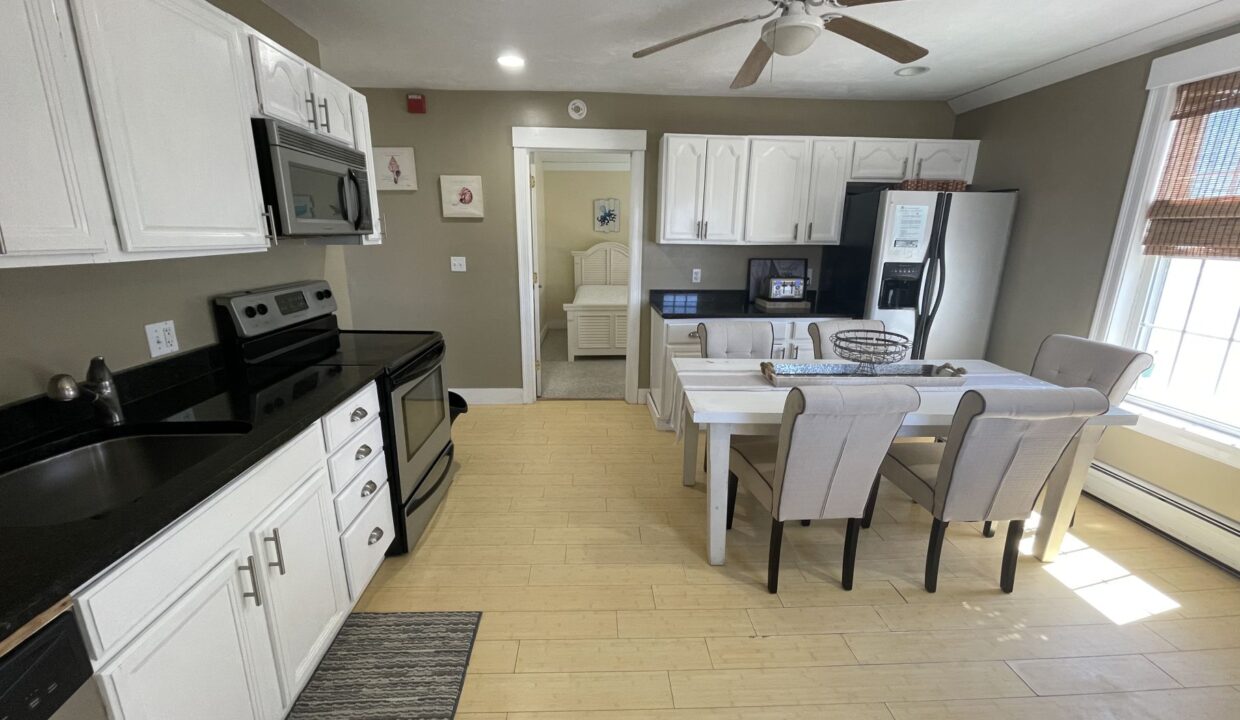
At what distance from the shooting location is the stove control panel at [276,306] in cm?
188

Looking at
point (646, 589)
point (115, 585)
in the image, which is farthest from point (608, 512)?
point (115, 585)

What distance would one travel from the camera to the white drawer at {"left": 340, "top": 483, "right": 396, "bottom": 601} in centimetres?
175

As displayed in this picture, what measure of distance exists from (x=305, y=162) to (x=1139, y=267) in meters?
4.06

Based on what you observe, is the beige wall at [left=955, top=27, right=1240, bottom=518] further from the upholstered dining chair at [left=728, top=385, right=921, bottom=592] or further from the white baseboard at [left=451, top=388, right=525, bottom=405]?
the white baseboard at [left=451, top=388, right=525, bottom=405]

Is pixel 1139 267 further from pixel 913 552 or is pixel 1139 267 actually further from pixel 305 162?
pixel 305 162

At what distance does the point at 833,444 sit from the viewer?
1737 mm

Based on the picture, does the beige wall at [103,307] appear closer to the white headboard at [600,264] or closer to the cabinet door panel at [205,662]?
the cabinet door panel at [205,662]

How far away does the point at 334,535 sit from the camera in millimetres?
1648

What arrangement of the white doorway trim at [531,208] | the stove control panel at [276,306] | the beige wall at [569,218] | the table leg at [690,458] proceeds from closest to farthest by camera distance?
the stove control panel at [276,306] < the table leg at [690,458] < the white doorway trim at [531,208] < the beige wall at [569,218]

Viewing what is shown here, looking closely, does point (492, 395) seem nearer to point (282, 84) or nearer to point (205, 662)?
point (282, 84)

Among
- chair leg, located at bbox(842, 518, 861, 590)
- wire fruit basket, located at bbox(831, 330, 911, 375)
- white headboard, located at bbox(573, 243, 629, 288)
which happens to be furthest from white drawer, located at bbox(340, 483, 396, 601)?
white headboard, located at bbox(573, 243, 629, 288)

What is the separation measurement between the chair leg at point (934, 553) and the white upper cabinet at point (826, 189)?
234 cm

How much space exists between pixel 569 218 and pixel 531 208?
296 cm

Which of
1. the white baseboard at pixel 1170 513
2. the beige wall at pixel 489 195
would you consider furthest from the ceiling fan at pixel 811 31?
the white baseboard at pixel 1170 513
